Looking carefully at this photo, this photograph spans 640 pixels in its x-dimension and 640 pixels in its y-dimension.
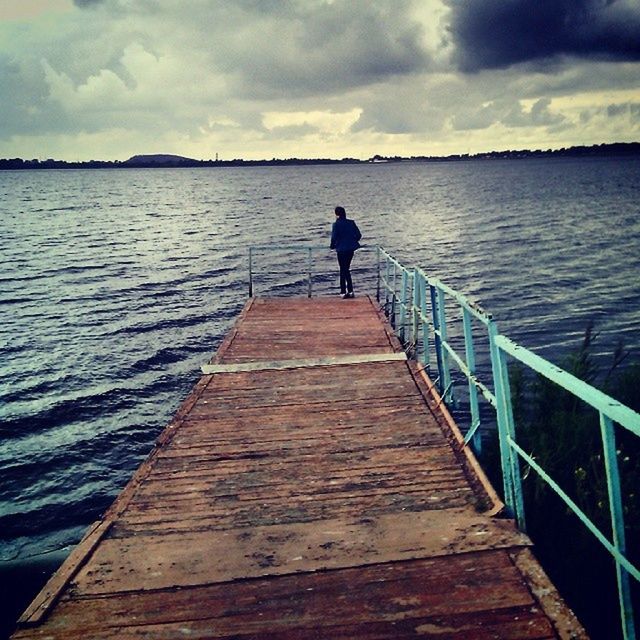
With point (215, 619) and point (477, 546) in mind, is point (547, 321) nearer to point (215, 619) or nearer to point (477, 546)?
point (477, 546)

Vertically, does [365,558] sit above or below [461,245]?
below

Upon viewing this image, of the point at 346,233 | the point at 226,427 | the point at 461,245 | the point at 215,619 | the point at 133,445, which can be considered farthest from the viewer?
the point at 461,245

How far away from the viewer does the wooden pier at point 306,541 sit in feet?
8.56

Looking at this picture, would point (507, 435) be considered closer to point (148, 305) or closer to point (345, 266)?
point (345, 266)

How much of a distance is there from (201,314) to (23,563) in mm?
11133

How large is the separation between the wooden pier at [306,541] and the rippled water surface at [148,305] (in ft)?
12.6

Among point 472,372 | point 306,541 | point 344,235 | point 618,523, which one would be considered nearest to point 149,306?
point 344,235

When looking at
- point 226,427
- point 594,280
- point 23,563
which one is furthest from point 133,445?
point 594,280

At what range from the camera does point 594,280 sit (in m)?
19.6

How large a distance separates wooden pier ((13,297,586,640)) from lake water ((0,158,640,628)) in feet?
12.2

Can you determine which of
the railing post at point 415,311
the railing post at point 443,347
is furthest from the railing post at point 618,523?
the railing post at point 415,311

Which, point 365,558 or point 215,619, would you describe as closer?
point 215,619

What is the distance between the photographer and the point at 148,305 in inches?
704

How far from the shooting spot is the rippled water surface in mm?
8544
